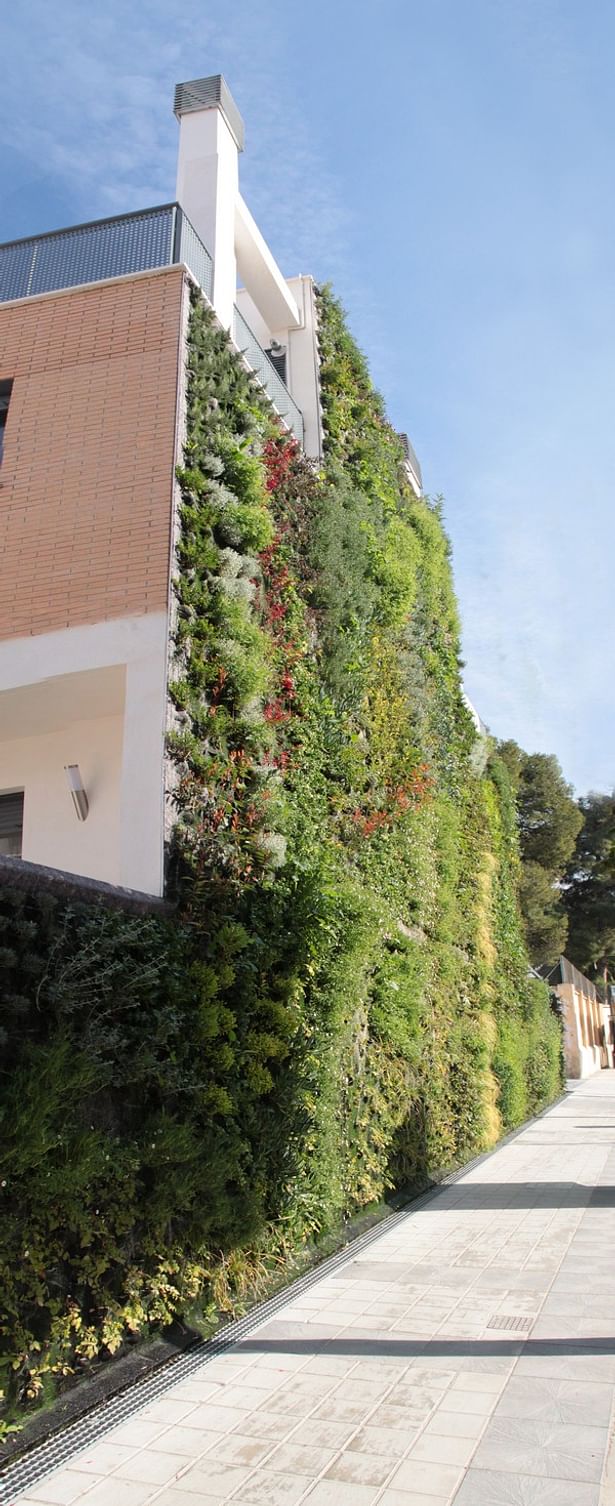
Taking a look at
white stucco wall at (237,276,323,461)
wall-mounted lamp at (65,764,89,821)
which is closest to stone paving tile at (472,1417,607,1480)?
wall-mounted lamp at (65,764,89,821)

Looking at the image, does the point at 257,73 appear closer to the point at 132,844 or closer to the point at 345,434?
the point at 345,434

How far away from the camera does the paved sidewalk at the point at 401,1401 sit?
308 centimetres

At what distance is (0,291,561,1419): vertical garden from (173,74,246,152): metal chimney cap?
9.56ft

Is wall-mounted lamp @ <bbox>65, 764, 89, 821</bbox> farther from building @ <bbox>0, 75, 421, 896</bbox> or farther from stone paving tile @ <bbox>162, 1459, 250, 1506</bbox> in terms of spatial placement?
stone paving tile @ <bbox>162, 1459, 250, 1506</bbox>

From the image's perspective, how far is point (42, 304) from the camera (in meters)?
8.30

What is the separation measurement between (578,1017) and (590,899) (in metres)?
8.91

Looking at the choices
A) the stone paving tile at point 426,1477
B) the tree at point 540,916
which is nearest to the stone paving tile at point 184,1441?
the stone paving tile at point 426,1477

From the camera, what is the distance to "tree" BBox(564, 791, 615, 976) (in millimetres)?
40125

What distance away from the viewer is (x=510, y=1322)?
484cm

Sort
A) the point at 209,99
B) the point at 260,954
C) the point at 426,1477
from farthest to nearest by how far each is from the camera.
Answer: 1. the point at 209,99
2. the point at 260,954
3. the point at 426,1477

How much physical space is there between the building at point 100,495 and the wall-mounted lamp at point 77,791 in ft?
0.05

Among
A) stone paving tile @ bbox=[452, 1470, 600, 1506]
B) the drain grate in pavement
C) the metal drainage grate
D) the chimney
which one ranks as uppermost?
the chimney

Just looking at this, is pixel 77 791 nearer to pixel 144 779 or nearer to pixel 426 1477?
pixel 144 779

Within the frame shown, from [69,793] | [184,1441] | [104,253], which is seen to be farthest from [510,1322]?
[104,253]
